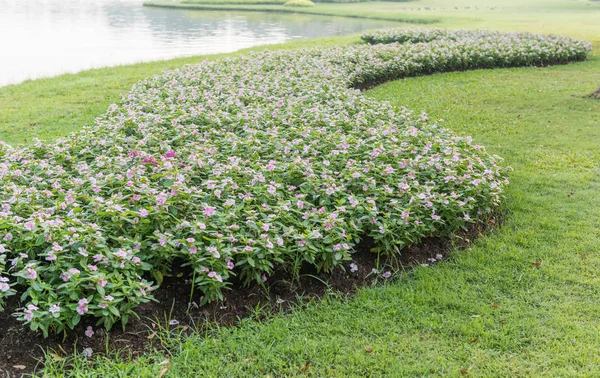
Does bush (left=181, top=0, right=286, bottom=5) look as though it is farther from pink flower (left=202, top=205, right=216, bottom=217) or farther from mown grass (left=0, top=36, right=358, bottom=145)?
pink flower (left=202, top=205, right=216, bottom=217)

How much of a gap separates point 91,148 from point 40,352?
258cm

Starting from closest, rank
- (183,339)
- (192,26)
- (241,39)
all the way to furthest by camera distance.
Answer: (183,339)
(241,39)
(192,26)

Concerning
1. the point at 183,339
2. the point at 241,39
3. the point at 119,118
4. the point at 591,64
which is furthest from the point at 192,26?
the point at 183,339

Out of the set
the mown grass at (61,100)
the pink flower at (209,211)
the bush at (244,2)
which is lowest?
the mown grass at (61,100)

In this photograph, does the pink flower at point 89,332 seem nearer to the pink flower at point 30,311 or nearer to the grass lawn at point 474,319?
the grass lawn at point 474,319

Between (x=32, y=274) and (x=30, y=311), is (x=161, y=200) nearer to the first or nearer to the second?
(x=32, y=274)

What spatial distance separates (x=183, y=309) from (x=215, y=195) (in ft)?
2.87

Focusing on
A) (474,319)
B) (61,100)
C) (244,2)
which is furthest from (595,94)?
(244,2)

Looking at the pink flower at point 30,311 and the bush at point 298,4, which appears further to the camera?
the bush at point 298,4

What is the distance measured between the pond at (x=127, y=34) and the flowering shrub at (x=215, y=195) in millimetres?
8668

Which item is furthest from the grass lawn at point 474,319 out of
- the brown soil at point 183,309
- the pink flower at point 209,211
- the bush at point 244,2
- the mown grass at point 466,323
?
the bush at point 244,2

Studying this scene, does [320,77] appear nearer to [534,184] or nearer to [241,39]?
[534,184]

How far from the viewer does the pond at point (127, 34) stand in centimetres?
1549

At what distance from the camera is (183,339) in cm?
311
